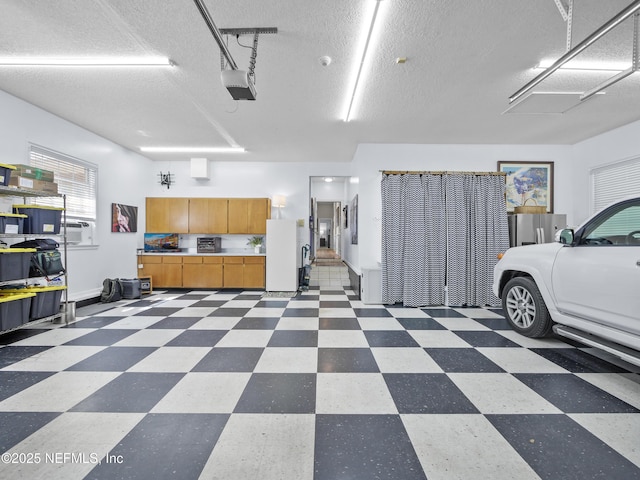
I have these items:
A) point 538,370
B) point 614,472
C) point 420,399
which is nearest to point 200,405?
point 420,399

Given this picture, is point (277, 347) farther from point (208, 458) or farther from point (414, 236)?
point (414, 236)

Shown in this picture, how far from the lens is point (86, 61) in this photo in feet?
9.45

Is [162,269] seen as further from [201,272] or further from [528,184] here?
[528,184]

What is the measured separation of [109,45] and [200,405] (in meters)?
3.29

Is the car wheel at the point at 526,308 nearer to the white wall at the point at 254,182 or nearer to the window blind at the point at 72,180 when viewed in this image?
the white wall at the point at 254,182

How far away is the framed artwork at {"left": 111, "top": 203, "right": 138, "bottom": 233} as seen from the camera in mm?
5492

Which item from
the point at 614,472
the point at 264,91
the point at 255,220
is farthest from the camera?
the point at 255,220

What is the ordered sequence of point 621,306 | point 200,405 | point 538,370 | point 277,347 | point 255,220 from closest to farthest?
1. point 200,405
2. point 621,306
3. point 538,370
4. point 277,347
5. point 255,220

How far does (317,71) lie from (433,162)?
323 cm

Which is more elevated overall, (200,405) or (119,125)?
(119,125)

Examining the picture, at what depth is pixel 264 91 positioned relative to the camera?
344 cm

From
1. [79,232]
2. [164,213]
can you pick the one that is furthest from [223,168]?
[79,232]

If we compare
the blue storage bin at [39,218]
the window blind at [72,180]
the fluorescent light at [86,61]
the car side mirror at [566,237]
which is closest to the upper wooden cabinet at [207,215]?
the window blind at [72,180]

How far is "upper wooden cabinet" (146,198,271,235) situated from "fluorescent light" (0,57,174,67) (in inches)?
141
